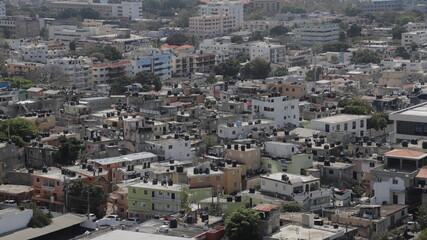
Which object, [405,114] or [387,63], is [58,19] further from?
[405,114]

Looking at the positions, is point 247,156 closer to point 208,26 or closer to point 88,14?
point 208,26

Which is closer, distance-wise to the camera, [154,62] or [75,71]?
[75,71]

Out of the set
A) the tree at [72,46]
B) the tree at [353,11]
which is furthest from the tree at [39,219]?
the tree at [353,11]

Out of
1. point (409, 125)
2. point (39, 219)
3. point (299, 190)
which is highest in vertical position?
point (409, 125)

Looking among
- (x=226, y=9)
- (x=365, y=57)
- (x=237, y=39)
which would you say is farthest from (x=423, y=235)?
Answer: (x=226, y=9)

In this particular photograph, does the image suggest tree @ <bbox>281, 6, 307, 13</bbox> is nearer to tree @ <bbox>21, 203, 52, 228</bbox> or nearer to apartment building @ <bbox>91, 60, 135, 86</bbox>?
apartment building @ <bbox>91, 60, 135, 86</bbox>

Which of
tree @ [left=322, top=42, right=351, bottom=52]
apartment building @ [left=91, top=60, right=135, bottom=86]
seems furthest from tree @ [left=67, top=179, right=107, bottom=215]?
tree @ [left=322, top=42, right=351, bottom=52]

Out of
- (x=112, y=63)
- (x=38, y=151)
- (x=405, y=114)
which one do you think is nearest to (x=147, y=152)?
(x=38, y=151)
